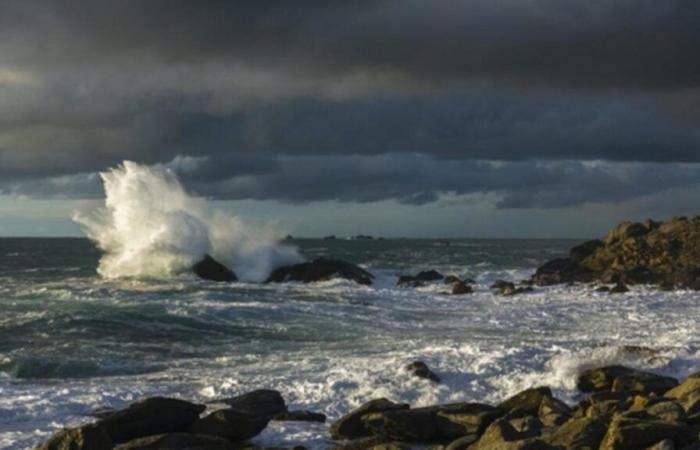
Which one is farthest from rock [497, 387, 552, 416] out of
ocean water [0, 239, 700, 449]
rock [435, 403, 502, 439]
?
ocean water [0, 239, 700, 449]

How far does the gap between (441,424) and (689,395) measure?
3089 millimetres

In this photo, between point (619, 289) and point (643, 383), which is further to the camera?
point (619, 289)

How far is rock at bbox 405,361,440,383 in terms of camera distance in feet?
47.3

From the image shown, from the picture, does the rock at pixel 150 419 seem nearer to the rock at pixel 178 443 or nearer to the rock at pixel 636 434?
the rock at pixel 178 443

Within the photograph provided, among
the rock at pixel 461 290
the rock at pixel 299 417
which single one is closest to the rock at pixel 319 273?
the rock at pixel 461 290

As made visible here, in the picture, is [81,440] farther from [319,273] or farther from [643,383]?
[319,273]

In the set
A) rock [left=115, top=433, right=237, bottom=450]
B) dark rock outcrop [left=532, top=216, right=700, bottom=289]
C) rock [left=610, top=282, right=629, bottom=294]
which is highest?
dark rock outcrop [left=532, top=216, right=700, bottom=289]

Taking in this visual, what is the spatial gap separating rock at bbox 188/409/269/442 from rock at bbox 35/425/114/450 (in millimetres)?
1142

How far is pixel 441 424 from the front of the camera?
10.9 metres

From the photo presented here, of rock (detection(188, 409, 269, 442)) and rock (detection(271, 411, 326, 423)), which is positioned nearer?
rock (detection(188, 409, 269, 442))

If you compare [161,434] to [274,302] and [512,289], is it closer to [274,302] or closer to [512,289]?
[274,302]

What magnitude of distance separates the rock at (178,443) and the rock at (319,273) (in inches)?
1217

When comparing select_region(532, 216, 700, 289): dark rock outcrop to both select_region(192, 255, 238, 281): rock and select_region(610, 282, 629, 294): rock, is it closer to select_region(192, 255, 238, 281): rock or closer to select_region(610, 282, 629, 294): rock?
select_region(610, 282, 629, 294): rock

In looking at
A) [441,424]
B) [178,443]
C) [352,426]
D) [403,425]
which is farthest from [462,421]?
[178,443]
